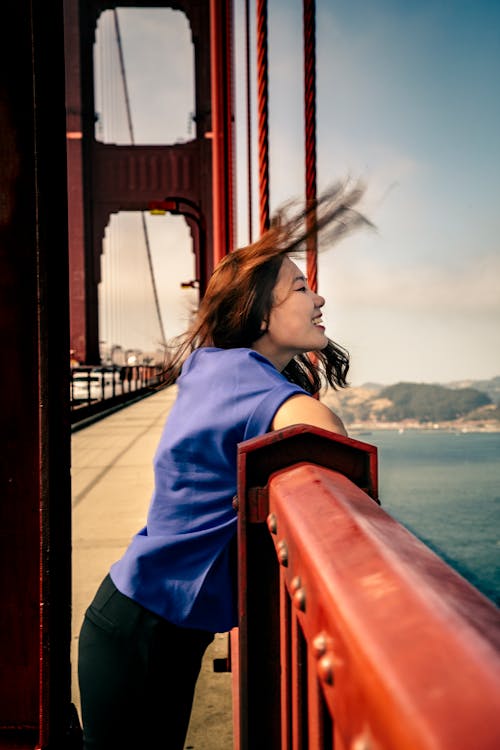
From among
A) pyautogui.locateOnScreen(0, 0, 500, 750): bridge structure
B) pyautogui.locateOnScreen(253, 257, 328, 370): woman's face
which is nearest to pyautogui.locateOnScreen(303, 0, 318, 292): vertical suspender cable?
pyautogui.locateOnScreen(0, 0, 500, 750): bridge structure

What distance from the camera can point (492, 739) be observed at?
0.23m

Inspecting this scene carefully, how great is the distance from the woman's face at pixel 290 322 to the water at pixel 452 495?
37649mm

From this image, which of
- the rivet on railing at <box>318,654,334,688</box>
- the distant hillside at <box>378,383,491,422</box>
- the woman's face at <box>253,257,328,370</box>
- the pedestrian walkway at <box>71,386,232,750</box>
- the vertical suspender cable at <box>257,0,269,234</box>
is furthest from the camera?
the distant hillside at <box>378,383,491,422</box>

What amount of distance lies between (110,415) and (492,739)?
12278 millimetres

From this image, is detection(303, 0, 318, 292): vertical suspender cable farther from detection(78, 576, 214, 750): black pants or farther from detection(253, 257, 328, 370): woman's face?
detection(78, 576, 214, 750): black pants

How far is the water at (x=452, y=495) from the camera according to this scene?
2026 inches

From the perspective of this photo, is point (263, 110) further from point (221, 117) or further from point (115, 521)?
point (115, 521)

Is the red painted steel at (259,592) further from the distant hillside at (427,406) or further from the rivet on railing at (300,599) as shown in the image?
the distant hillside at (427,406)

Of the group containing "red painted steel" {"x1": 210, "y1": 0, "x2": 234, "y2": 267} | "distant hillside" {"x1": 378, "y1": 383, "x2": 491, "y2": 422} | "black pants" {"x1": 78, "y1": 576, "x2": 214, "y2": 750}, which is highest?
"red painted steel" {"x1": 210, "y1": 0, "x2": 234, "y2": 267}

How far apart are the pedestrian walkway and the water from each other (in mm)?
32738

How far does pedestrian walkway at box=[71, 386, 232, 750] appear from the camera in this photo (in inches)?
82.1

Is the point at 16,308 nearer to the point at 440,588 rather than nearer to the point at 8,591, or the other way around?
the point at 8,591

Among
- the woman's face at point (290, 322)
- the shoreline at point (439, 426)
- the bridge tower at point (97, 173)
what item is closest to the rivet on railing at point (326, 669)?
the woman's face at point (290, 322)

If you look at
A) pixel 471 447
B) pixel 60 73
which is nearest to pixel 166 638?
pixel 60 73
